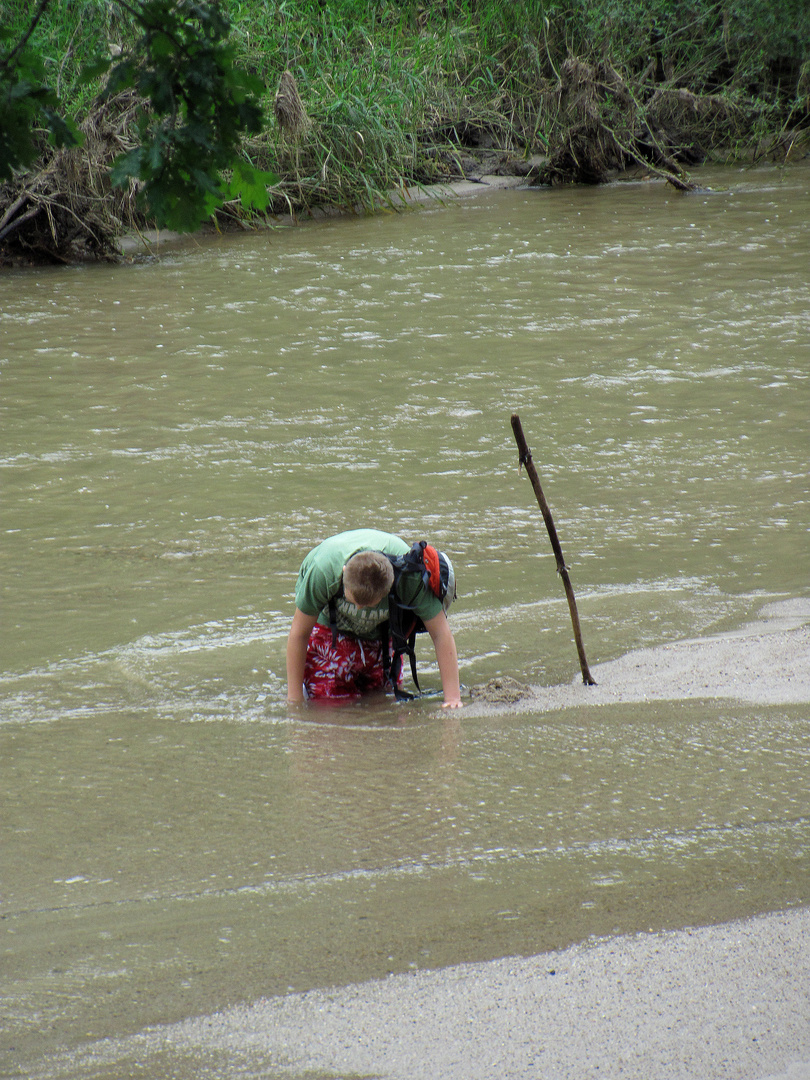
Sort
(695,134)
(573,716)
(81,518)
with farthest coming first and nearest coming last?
1. (695,134)
2. (81,518)
3. (573,716)

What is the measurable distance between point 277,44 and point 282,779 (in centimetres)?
1575

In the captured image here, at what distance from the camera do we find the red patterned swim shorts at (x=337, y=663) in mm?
4723

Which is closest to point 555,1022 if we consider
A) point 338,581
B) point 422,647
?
point 338,581

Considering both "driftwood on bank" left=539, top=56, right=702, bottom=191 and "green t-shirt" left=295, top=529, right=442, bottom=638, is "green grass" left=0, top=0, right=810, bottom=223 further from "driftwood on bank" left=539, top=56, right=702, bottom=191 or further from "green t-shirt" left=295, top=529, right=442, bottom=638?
"green t-shirt" left=295, top=529, right=442, bottom=638

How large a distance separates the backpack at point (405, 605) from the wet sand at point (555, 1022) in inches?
68.0

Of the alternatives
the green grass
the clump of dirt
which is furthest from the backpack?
the green grass

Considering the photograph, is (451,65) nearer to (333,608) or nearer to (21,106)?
(333,608)

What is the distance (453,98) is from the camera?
64.2 feet

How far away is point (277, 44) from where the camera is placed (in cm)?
1725

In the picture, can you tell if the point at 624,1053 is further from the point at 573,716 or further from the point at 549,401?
the point at 549,401

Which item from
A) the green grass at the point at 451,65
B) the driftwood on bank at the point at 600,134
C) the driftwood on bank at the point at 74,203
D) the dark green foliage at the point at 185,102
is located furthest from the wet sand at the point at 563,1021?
the driftwood on bank at the point at 600,134

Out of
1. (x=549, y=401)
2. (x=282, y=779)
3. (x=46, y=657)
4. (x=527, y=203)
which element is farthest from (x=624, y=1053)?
(x=527, y=203)

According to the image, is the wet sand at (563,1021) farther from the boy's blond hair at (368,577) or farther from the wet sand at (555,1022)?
the boy's blond hair at (368,577)

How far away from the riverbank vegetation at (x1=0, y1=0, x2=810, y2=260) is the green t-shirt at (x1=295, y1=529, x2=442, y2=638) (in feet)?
37.1
